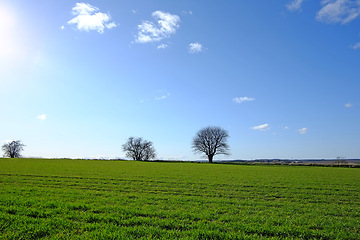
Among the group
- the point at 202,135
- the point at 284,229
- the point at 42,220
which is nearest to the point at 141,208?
the point at 42,220

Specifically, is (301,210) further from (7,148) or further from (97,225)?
(7,148)

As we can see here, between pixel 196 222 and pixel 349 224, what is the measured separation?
297 inches

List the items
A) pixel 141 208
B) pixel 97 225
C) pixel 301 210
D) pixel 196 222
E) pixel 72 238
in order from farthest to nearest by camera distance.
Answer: pixel 301 210
pixel 141 208
pixel 196 222
pixel 97 225
pixel 72 238

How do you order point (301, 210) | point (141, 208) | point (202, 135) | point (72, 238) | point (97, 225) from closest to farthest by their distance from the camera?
point (72, 238), point (97, 225), point (141, 208), point (301, 210), point (202, 135)

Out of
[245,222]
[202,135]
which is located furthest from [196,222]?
[202,135]

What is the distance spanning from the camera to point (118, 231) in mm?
8266

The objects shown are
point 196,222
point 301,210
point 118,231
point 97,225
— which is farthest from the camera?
point 301,210

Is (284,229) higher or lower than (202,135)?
lower

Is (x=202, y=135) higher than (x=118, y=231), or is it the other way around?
(x=202, y=135)

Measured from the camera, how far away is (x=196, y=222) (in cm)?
988

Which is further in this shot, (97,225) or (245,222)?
(245,222)

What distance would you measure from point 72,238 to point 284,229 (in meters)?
8.58

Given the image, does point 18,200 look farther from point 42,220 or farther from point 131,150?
point 131,150

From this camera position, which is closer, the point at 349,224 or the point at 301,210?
the point at 349,224
